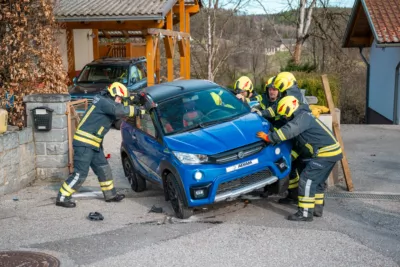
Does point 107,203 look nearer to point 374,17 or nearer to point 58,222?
point 58,222

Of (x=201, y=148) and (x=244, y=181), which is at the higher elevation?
(x=201, y=148)

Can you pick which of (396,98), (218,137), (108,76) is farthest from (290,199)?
(396,98)

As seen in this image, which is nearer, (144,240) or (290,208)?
(144,240)

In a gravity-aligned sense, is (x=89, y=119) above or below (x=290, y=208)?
above

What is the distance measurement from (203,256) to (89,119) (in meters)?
2.91

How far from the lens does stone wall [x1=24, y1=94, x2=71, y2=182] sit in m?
8.99

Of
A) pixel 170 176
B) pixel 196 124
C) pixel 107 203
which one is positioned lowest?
pixel 107 203

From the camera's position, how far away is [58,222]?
708 cm

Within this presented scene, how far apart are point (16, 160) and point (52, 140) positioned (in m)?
0.74

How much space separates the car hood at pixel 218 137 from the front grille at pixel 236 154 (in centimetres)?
4

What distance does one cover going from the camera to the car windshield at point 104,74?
15.7 meters

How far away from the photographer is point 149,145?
7508 mm

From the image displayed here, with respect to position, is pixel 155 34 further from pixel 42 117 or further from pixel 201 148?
pixel 201 148

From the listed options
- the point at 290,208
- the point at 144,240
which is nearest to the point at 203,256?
the point at 144,240
